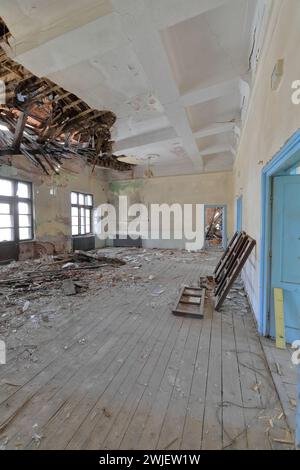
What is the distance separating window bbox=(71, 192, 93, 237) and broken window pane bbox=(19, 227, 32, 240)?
6.18 ft

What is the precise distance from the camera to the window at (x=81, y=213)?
28.3 ft

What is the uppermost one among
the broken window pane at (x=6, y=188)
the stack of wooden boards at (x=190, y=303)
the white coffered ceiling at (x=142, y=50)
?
the white coffered ceiling at (x=142, y=50)

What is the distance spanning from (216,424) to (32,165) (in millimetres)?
7383

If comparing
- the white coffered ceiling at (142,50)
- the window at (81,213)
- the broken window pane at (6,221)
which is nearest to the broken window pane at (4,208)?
the broken window pane at (6,221)

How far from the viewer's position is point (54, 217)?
7535mm

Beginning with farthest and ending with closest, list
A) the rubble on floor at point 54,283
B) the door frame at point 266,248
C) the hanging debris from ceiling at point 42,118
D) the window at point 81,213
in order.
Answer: the window at point 81,213 → the hanging debris from ceiling at point 42,118 → the rubble on floor at point 54,283 → the door frame at point 266,248

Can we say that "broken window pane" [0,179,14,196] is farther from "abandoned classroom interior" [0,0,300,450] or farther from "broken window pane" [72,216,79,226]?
"broken window pane" [72,216,79,226]

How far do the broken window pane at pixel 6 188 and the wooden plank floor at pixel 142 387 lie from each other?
466cm

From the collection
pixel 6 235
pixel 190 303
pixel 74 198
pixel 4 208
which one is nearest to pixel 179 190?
pixel 74 198

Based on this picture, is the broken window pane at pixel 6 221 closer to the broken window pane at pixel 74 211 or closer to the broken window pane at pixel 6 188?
the broken window pane at pixel 6 188

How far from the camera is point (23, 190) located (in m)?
6.59

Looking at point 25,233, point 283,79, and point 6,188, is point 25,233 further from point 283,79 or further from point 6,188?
point 283,79
